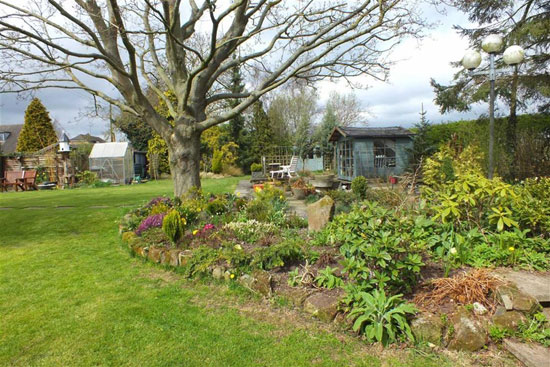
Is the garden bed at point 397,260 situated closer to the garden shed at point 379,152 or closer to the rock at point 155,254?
Result: the rock at point 155,254

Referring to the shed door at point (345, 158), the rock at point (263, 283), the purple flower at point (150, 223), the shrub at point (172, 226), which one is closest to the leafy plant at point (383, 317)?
the rock at point (263, 283)

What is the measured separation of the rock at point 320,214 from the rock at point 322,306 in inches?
80.1

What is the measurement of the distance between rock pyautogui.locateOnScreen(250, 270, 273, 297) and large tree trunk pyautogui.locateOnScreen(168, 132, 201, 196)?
184 inches

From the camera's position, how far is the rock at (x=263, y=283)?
355 centimetres

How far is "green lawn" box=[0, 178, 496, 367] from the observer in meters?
2.55

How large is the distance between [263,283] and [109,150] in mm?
21278

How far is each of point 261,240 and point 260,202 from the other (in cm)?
167

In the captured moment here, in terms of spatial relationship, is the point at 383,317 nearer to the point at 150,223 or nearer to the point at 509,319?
the point at 509,319

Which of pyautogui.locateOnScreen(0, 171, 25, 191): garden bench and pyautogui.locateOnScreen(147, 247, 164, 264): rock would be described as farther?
pyautogui.locateOnScreen(0, 171, 25, 191): garden bench

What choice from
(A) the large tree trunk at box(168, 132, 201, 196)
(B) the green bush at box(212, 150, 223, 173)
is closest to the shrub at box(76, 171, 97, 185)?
(B) the green bush at box(212, 150, 223, 173)

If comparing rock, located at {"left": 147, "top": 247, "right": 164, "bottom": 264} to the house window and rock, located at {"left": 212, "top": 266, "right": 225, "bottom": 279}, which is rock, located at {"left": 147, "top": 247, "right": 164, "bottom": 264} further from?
the house window

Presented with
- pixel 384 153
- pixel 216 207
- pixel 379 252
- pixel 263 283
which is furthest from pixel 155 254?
pixel 384 153

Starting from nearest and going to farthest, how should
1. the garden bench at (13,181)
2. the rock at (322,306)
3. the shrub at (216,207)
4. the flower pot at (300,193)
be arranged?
the rock at (322,306) < the shrub at (216,207) < the flower pot at (300,193) < the garden bench at (13,181)

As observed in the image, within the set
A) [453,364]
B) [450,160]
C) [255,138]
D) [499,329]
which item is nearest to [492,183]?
[499,329]
